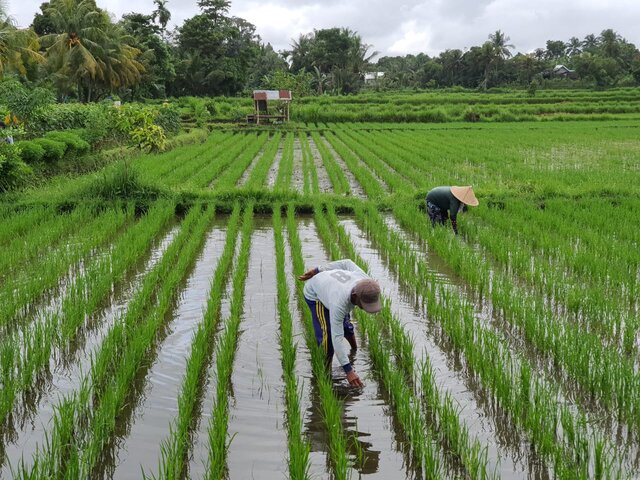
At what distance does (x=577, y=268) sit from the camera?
6.30 m

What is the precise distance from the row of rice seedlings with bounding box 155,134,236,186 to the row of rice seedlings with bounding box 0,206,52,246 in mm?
2685

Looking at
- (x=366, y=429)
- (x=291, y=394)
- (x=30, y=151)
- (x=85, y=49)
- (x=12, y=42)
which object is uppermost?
(x=85, y=49)

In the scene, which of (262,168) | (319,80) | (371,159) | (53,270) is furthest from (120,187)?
(319,80)

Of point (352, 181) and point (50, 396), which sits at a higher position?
point (352, 181)

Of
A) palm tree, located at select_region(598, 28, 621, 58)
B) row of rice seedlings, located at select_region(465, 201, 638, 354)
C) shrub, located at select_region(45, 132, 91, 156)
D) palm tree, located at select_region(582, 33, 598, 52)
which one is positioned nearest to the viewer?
row of rice seedlings, located at select_region(465, 201, 638, 354)

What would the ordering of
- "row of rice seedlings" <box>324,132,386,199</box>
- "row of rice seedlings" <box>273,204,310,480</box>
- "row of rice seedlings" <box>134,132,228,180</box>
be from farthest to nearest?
"row of rice seedlings" <box>134,132,228,180</box> < "row of rice seedlings" <box>324,132,386,199</box> < "row of rice seedlings" <box>273,204,310,480</box>

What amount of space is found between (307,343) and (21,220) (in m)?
5.22

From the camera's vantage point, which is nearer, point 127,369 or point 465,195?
point 127,369

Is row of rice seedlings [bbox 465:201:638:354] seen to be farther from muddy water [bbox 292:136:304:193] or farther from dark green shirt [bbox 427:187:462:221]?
muddy water [bbox 292:136:304:193]

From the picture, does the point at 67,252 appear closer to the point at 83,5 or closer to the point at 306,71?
the point at 83,5

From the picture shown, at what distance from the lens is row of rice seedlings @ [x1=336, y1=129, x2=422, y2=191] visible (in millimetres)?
12281

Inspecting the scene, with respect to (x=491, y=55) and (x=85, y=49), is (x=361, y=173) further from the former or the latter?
(x=491, y=55)

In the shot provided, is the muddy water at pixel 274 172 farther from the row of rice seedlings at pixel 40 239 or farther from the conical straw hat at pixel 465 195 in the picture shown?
the conical straw hat at pixel 465 195

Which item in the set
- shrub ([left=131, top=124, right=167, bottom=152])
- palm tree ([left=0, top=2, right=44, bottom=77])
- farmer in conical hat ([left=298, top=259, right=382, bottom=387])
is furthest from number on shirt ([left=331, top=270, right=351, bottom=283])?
palm tree ([left=0, top=2, right=44, bottom=77])
